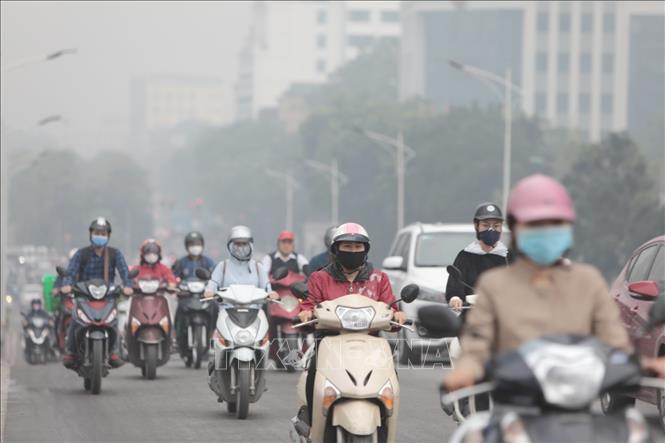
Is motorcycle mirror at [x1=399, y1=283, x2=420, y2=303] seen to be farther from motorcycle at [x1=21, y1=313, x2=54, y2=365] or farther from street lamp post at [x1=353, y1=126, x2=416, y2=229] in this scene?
street lamp post at [x1=353, y1=126, x2=416, y2=229]

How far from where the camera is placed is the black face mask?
11.0m

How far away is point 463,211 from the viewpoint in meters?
Result: 94.8

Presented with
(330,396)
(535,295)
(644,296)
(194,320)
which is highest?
(535,295)

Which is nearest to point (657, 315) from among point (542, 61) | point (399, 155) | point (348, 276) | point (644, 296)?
point (348, 276)

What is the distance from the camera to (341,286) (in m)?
11.1

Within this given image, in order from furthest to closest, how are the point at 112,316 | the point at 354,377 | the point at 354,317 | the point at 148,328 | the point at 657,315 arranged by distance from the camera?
the point at 148,328 → the point at 112,316 → the point at 354,317 → the point at 354,377 → the point at 657,315

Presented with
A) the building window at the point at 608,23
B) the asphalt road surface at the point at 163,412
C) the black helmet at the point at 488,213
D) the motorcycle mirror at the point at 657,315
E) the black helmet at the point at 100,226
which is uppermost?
the building window at the point at 608,23

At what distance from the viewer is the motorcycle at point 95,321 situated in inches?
707

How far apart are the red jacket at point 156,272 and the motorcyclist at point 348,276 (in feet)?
Answer: 35.3

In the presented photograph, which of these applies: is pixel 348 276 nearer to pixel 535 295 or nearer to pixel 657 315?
pixel 535 295

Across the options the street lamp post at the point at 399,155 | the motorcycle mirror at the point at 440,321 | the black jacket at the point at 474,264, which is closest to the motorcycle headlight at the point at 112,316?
the black jacket at the point at 474,264

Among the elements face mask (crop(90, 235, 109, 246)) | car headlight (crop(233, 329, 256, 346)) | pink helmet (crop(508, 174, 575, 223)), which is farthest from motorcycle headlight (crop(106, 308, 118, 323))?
pink helmet (crop(508, 174, 575, 223))

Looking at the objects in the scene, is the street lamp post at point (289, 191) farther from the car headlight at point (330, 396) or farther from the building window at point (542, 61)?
the car headlight at point (330, 396)

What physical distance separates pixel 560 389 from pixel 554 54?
549ft
